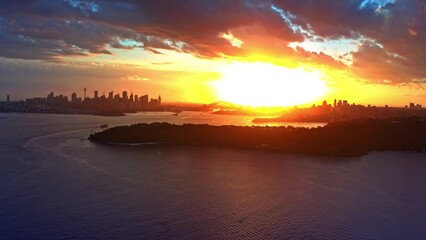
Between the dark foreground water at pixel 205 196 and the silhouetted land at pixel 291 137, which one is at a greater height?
the silhouetted land at pixel 291 137

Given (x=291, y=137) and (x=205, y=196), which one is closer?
(x=205, y=196)

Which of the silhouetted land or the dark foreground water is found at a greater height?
the silhouetted land

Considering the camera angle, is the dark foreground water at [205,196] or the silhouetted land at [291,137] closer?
the dark foreground water at [205,196]

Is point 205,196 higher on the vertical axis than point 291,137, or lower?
lower

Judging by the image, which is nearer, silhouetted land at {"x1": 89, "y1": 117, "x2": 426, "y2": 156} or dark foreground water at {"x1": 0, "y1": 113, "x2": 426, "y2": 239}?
dark foreground water at {"x1": 0, "y1": 113, "x2": 426, "y2": 239}
